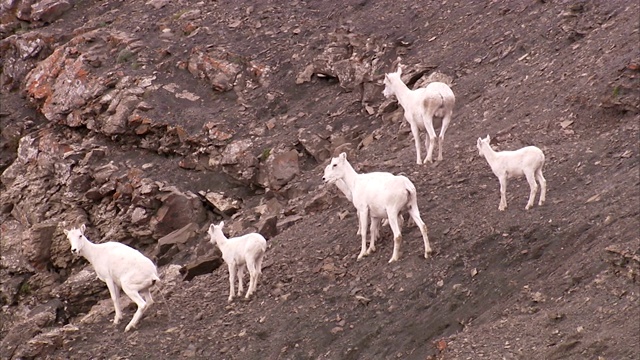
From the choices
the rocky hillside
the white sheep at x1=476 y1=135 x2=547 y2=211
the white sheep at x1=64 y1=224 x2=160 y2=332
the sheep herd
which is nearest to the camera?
the rocky hillside

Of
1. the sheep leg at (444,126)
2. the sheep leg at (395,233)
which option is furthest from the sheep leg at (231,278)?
the sheep leg at (444,126)

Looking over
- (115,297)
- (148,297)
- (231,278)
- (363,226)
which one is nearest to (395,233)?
(363,226)

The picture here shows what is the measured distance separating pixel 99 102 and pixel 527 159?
1732cm

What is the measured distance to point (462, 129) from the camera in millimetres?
24344

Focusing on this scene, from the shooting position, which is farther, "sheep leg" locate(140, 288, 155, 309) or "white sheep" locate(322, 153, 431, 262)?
"sheep leg" locate(140, 288, 155, 309)

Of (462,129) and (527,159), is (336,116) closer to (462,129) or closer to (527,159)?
(462,129)

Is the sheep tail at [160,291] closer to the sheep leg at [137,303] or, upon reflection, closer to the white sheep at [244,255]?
the sheep leg at [137,303]

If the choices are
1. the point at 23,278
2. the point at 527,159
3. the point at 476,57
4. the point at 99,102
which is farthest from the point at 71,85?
the point at 527,159

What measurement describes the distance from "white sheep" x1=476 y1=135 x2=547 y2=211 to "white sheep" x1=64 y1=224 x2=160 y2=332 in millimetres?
6521

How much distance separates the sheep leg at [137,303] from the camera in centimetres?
1913

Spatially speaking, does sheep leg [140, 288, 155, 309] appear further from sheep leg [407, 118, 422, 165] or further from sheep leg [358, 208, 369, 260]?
sheep leg [407, 118, 422, 165]

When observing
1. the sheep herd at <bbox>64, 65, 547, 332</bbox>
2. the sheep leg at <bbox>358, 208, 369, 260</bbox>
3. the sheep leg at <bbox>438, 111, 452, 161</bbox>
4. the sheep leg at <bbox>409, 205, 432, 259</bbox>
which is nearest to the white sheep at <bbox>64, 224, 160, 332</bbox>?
the sheep herd at <bbox>64, 65, 547, 332</bbox>

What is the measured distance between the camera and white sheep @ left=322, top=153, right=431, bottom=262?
1784 cm

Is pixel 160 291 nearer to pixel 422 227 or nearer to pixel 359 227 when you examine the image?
pixel 359 227
